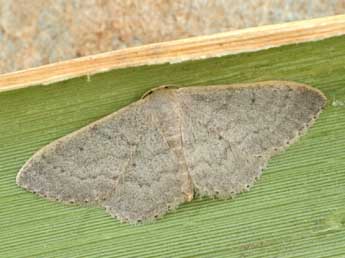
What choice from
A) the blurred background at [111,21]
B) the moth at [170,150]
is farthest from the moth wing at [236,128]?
the blurred background at [111,21]

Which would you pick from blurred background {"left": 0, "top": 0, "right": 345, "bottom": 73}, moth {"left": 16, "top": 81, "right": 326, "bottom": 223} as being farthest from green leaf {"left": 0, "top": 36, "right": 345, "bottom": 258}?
blurred background {"left": 0, "top": 0, "right": 345, "bottom": 73}

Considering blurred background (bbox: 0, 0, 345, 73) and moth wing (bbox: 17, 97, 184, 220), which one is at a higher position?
blurred background (bbox: 0, 0, 345, 73)

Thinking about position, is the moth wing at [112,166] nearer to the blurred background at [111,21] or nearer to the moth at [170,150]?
the moth at [170,150]

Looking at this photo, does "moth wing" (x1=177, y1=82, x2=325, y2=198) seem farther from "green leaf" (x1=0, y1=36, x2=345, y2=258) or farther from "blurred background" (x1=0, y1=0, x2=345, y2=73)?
"blurred background" (x1=0, y1=0, x2=345, y2=73)

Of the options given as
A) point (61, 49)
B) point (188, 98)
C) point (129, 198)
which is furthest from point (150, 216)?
point (61, 49)

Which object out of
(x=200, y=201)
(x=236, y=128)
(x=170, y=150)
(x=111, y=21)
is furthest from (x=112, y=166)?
(x=111, y=21)

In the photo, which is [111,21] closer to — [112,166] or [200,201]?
[112,166]
